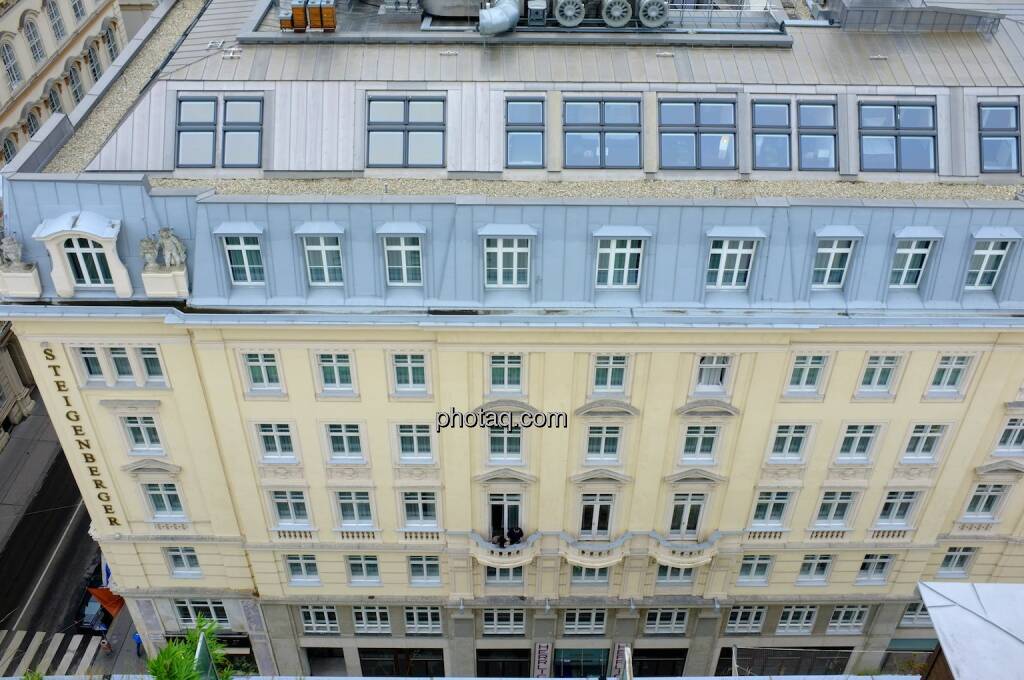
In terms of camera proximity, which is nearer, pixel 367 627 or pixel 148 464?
pixel 148 464

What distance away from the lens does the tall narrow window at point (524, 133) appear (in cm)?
4047

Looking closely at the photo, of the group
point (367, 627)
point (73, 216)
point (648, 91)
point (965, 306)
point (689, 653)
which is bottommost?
point (689, 653)

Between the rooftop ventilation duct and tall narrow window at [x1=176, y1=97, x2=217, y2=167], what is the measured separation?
41.6 feet

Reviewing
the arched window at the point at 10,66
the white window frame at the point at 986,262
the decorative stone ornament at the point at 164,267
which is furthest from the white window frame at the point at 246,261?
the arched window at the point at 10,66

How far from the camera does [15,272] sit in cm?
3653

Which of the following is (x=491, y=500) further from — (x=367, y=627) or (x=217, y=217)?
(x=217, y=217)

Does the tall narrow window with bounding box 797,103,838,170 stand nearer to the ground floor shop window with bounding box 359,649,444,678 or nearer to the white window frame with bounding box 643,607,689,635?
the white window frame with bounding box 643,607,689,635

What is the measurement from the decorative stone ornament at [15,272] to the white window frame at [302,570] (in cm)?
Result: 1879

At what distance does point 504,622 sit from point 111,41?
6045 cm

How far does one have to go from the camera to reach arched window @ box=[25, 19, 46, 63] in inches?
2648

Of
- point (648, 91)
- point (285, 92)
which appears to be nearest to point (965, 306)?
point (648, 91)

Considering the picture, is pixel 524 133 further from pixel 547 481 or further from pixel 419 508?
pixel 419 508

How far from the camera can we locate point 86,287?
3753 cm

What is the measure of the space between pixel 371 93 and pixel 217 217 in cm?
932
